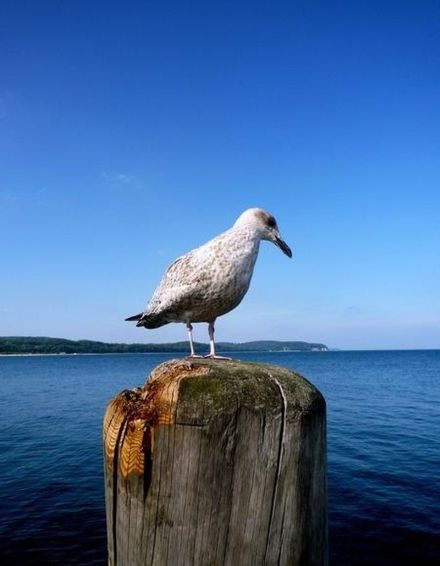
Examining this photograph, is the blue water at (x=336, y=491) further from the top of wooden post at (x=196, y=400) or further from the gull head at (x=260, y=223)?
the top of wooden post at (x=196, y=400)

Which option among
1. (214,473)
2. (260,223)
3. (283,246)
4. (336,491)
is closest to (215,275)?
(260,223)

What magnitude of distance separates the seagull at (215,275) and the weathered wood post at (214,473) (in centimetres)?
197

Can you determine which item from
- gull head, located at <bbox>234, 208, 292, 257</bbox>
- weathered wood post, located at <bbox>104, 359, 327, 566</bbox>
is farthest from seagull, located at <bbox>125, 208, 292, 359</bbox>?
weathered wood post, located at <bbox>104, 359, 327, 566</bbox>

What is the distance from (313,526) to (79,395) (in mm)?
53625

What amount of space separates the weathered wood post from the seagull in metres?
1.97

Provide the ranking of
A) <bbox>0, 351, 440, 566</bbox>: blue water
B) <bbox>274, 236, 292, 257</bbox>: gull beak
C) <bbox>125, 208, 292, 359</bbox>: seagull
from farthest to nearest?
1. <bbox>0, 351, 440, 566</bbox>: blue water
2. <bbox>274, 236, 292, 257</bbox>: gull beak
3. <bbox>125, 208, 292, 359</bbox>: seagull

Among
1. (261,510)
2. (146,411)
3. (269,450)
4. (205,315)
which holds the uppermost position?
(205,315)

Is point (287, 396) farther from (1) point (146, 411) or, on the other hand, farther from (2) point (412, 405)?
(2) point (412, 405)

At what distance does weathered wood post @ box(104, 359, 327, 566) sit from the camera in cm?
219

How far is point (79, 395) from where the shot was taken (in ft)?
171

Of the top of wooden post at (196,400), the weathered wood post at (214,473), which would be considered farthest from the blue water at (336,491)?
the top of wooden post at (196,400)

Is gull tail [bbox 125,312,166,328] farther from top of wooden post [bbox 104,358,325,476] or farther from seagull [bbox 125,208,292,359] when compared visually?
top of wooden post [bbox 104,358,325,476]

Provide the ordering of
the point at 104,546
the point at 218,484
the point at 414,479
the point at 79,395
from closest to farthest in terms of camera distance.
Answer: the point at 218,484 < the point at 104,546 < the point at 414,479 < the point at 79,395

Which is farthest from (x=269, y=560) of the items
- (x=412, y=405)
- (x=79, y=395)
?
(x=79, y=395)
